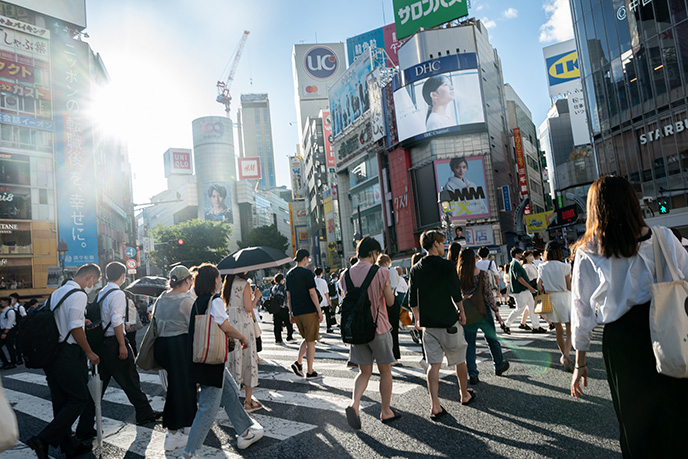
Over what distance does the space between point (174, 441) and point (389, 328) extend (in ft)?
8.30

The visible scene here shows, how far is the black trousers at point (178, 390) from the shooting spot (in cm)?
468

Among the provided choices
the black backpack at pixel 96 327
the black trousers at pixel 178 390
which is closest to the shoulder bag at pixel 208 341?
the black trousers at pixel 178 390

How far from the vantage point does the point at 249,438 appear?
4562 mm

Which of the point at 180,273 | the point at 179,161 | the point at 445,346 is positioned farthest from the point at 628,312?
the point at 179,161

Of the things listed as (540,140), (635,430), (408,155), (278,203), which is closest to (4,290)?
(408,155)

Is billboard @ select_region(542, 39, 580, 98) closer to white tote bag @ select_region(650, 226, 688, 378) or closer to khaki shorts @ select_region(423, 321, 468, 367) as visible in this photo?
khaki shorts @ select_region(423, 321, 468, 367)

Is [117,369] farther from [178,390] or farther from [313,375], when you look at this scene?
[313,375]

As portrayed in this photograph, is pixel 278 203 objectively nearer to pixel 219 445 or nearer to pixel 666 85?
pixel 666 85

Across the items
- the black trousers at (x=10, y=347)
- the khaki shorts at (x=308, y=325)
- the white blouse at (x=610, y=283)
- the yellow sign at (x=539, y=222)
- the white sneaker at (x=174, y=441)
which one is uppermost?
the yellow sign at (x=539, y=222)

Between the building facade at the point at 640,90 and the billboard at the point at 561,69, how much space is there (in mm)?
30119

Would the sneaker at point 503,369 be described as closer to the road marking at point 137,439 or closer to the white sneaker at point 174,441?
the road marking at point 137,439

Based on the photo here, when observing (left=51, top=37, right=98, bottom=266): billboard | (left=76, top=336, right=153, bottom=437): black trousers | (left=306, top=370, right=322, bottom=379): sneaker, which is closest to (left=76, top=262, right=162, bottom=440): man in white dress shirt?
Result: (left=76, top=336, right=153, bottom=437): black trousers

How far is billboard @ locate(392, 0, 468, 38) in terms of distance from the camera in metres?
44.1

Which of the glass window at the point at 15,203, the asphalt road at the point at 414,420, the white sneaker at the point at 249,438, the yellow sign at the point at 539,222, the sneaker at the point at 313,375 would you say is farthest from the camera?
the yellow sign at the point at 539,222
